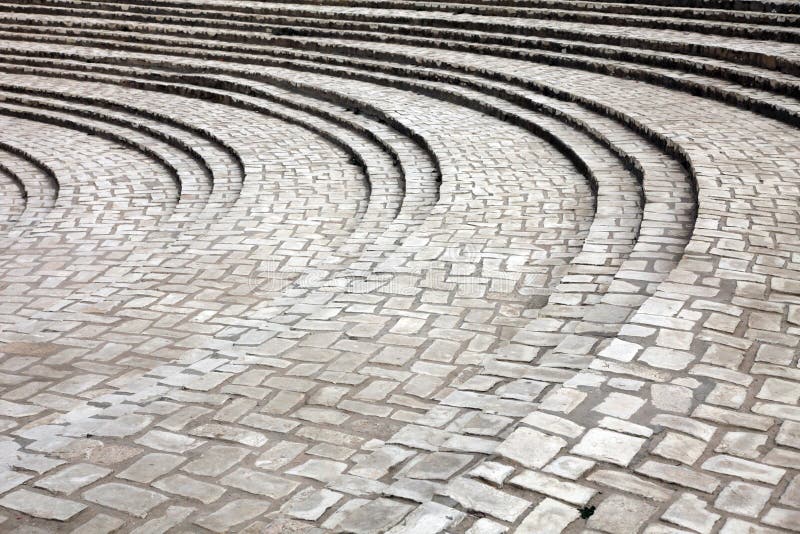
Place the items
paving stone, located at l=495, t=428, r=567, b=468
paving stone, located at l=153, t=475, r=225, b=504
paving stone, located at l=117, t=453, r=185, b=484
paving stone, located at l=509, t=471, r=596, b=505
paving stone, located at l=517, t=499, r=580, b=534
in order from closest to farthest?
paving stone, located at l=517, t=499, r=580, b=534
paving stone, located at l=509, t=471, r=596, b=505
paving stone, located at l=495, t=428, r=567, b=468
paving stone, located at l=153, t=475, r=225, b=504
paving stone, located at l=117, t=453, r=185, b=484

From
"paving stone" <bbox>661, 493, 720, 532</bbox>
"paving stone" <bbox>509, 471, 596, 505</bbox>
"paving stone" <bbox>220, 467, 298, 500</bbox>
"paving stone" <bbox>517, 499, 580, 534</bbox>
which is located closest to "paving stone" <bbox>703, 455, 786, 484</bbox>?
"paving stone" <bbox>661, 493, 720, 532</bbox>

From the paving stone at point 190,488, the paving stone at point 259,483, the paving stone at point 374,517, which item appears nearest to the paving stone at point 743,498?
the paving stone at point 374,517

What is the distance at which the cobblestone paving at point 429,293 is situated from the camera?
3.22 m

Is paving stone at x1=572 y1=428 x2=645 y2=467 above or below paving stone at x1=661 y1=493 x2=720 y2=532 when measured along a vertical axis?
above

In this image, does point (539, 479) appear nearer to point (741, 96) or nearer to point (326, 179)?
point (326, 179)

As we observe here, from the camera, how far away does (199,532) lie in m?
3.09

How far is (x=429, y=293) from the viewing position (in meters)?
5.44

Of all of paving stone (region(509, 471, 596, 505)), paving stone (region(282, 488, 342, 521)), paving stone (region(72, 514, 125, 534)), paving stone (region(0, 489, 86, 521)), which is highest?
paving stone (region(509, 471, 596, 505))

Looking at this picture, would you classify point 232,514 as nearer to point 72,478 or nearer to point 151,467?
point 151,467

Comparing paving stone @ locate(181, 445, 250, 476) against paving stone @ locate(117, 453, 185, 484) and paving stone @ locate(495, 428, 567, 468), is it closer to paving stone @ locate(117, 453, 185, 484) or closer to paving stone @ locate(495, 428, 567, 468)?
paving stone @ locate(117, 453, 185, 484)

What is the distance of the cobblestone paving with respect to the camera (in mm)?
3223

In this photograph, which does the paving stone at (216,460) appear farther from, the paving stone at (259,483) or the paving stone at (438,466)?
the paving stone at (438,466)

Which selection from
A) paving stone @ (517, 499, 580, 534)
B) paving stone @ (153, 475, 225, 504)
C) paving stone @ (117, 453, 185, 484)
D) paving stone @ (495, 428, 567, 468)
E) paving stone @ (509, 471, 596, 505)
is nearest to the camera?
paving stone @ (517, 499, 580, 534)

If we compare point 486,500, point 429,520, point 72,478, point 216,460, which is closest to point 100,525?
point 72,478
